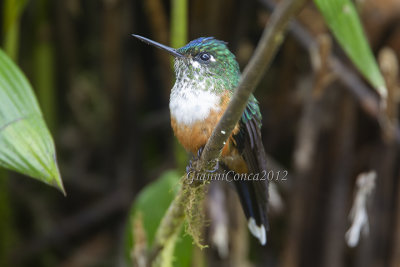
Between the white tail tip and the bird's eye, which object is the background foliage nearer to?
the white tail tip

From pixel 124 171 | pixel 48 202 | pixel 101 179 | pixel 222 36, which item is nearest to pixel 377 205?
pixel 222 36

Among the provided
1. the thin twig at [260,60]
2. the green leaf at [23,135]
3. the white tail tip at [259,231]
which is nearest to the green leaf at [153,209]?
the white tail tip at [259,231]

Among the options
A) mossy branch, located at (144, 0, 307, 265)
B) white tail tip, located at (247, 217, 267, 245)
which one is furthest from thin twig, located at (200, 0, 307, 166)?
white tail tip, located at (247, 217, 267, 245)

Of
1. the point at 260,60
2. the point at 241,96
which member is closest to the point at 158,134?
the point at 241,96

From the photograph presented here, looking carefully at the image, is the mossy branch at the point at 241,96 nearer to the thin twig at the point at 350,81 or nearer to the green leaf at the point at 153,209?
the green leaf at the point at 153,209

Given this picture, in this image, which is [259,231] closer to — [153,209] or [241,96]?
[153,209]

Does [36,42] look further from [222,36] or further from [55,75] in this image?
[222,36]

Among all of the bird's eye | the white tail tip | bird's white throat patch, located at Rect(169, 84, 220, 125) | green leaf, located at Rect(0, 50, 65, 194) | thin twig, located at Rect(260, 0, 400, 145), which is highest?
thin twig, located at Rect(260, 0, 400, 145)

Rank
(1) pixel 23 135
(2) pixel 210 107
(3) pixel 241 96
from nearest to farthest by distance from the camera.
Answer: (3) pixel 241 96 → (1) pixel 23 135 → (2) pixel 210 107
